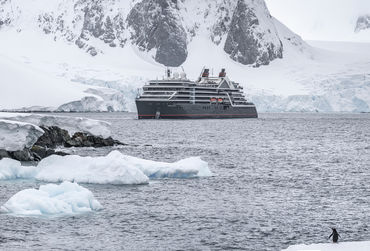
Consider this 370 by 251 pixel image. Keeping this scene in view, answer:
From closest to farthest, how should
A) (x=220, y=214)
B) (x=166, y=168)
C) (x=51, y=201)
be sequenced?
(x=51, y=201)
(x=220, y=214)
(x=166, y=168)

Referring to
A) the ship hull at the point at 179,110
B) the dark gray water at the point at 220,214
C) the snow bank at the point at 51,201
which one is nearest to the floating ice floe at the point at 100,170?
the dark gray water at the point at 220,214

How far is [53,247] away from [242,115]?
127 m

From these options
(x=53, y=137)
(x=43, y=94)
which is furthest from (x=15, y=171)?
(x=43, y=94)

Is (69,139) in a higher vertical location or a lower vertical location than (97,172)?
higher

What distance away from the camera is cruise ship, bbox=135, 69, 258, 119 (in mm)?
127688

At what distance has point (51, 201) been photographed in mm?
26125

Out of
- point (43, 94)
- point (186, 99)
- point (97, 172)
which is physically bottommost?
point (97, 172)

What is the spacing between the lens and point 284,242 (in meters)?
23.0

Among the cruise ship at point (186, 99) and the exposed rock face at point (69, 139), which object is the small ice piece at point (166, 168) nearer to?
Result: the exposed rock face at point (69, 139)

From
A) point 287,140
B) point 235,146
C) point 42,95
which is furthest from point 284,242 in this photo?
point 42,95

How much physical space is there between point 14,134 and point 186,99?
90057 mm

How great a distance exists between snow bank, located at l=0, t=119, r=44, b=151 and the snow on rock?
8.96m

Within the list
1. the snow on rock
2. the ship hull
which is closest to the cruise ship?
the ship hull

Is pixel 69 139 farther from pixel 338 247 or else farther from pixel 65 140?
pixel 338 247
